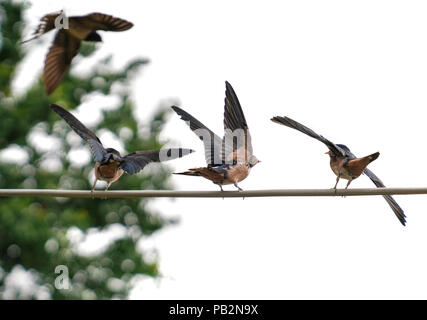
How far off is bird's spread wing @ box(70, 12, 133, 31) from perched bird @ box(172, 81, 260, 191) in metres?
0.59

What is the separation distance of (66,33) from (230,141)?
120 centimetres

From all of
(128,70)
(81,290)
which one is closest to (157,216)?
(81,290)

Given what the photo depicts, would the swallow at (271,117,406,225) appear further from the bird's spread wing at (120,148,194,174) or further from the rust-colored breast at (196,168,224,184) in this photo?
the bird's spread wing at (120,148,194,174)

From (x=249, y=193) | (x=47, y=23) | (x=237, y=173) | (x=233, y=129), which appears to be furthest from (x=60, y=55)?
(x=249, y=193)

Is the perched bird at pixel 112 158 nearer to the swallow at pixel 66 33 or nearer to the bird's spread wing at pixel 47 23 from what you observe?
the swallow at pixel 66 33

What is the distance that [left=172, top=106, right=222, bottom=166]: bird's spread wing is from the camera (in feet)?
13.0

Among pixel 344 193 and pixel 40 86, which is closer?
pixel 344 193

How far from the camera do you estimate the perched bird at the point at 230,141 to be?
3965 millimetres

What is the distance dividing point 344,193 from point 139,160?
142 centimetres

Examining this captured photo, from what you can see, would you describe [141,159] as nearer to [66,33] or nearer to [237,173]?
[237,173]

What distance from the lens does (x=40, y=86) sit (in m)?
9.14

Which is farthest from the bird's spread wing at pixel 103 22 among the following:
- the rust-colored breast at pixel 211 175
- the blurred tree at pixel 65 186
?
the blurred tree at pixel 65 186

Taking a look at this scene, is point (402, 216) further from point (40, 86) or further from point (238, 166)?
point (40, 86)

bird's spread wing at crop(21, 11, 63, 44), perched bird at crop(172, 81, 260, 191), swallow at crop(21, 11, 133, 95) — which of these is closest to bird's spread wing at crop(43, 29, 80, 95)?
swallow at crop(21, 11, 133, 95)
